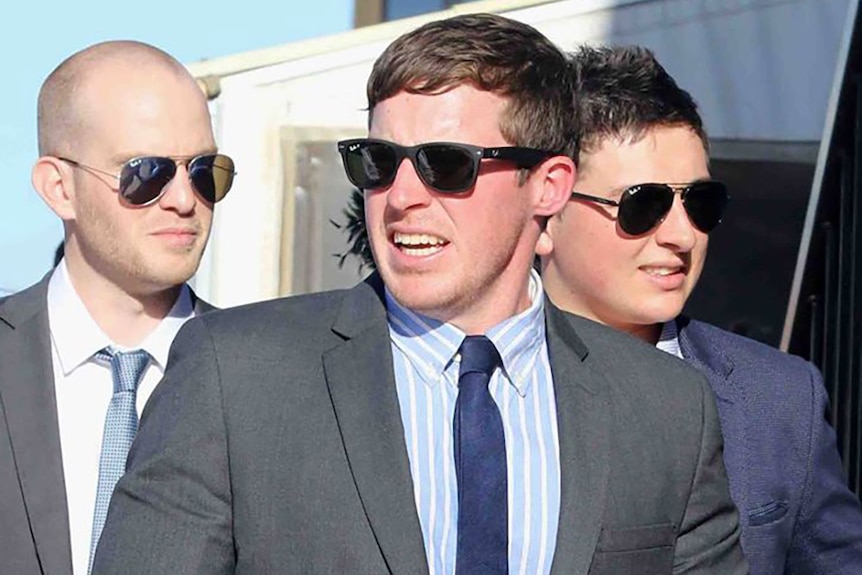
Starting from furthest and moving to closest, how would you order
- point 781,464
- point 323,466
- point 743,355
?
point 743,355 < point 781,464 < point 323,466

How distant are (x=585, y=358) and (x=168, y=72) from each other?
1067 millimetres

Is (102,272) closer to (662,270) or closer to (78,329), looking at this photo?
(78,329)

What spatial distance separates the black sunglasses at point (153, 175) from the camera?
2994mm

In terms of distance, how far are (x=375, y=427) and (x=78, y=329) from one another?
927 mm

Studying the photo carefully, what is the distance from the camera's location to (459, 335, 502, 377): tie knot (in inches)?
93.2

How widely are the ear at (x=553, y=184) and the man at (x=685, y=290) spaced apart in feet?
1.69

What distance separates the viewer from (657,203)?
3.06m

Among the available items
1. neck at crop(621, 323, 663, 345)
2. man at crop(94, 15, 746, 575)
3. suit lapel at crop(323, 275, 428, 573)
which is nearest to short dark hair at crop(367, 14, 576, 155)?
man at crop(94, 15, 746, 575)

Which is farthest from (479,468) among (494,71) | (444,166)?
(494,71)

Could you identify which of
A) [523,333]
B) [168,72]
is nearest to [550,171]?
[523,333]

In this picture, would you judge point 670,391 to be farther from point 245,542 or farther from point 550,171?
point 245,542

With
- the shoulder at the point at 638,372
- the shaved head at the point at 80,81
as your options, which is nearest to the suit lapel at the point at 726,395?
the shoulder at the point at 638,372

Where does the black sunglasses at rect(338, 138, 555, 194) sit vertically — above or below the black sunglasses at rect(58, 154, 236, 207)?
above

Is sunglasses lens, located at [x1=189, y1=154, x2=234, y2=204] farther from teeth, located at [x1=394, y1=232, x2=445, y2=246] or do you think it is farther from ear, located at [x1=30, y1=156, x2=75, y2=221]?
teeth, located at [x1=394, y1=232, x2=445, y2=246]
